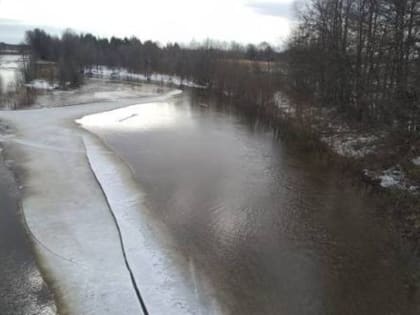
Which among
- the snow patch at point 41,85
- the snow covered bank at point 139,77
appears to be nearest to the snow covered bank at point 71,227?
the snow patch at point 41,85

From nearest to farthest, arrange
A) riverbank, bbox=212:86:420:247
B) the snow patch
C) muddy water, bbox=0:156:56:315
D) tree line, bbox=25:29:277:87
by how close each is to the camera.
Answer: muddy water, bbox=0:156:56:315
riverbank, bbox=212:86:420:247
the snow patch
tree line, bbox=25:29:277:87

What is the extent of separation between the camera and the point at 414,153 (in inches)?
648

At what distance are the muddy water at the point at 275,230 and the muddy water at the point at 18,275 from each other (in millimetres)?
3707

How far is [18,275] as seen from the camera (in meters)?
9.07

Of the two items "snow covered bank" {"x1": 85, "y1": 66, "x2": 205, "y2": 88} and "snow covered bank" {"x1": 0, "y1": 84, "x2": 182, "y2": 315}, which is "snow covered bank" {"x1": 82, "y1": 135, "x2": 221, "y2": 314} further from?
"snow covered bank" {"x1": 85, "y1": 66, "x2": 205, "y2": 88}

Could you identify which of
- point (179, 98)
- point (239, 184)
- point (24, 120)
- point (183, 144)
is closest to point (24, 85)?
point (179, 98)

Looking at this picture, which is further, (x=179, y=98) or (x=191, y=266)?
(x=179, y=98)

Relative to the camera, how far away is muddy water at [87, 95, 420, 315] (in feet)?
28.7

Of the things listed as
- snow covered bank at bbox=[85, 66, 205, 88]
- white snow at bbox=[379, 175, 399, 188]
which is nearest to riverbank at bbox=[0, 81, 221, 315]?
white snow at bbox=[379, 175, 399, 188]

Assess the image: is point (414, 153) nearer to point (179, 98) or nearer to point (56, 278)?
point (56, 278)

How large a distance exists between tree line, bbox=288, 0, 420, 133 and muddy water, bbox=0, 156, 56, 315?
16.2m

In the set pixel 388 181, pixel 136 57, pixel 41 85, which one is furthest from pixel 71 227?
pixel 136 57

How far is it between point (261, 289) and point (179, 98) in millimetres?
39554

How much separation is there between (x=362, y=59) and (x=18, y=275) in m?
24.5
